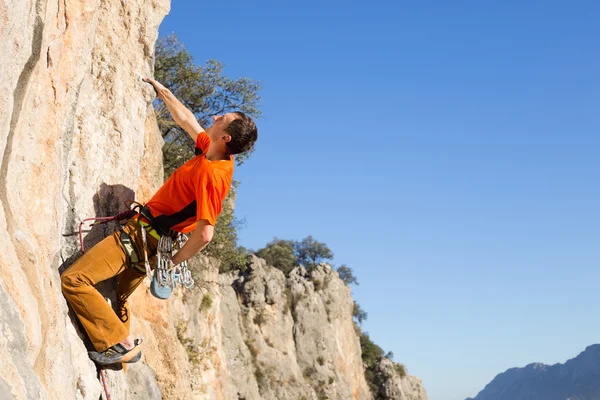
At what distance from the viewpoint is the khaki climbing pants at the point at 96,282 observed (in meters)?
6.43

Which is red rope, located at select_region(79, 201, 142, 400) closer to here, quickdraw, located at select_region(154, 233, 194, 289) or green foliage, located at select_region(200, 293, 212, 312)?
quickdraw, located at select_region(154, 233, 194, 289)

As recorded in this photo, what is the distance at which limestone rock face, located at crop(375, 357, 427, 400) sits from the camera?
49.2 metres

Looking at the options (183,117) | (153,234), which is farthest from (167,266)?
(183,117)

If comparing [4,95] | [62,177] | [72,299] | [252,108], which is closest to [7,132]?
[4,95]

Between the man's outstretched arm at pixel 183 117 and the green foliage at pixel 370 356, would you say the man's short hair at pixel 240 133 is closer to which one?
the man's outstretched arm at pixel 183 117

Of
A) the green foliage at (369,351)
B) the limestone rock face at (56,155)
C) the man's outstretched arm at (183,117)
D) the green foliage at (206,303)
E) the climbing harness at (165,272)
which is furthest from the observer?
the green foliage at (369,351)

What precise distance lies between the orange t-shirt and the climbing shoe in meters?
1.27

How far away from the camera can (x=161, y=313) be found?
30.2 feet

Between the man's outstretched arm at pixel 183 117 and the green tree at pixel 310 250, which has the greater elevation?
the green tree at pixel 310 250

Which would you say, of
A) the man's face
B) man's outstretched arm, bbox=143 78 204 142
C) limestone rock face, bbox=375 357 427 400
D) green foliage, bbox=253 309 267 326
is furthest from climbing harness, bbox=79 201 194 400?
limestone rock face, bbox=375 357 427 400

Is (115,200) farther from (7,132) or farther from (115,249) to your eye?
(7,132)

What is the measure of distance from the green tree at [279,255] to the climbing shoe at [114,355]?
5081 cm

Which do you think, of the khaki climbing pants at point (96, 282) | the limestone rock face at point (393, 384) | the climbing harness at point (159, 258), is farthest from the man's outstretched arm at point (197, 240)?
the limestone rock face at point (393, 384)

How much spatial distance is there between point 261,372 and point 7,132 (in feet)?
94.9
